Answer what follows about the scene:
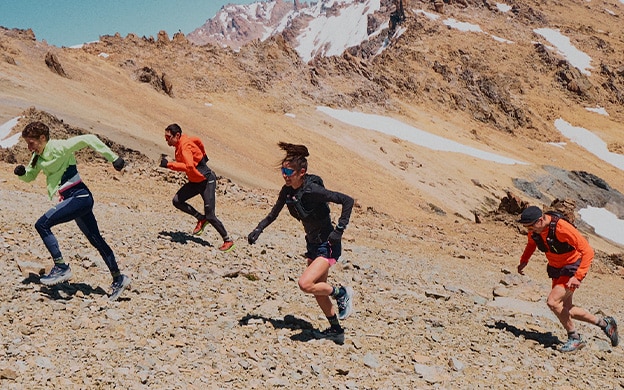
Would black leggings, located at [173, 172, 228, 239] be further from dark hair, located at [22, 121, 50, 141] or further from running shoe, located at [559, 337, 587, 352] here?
running shoe, located at [559, 337, 587, 352]

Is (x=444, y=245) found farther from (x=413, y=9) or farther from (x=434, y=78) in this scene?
(x=413, y=9)

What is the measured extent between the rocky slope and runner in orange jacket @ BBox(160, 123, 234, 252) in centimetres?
67

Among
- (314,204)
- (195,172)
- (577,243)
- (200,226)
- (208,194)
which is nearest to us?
(314,204)

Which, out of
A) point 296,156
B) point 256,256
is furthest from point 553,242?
point 256,256

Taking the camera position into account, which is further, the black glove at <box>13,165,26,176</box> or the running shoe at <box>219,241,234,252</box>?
the running shoe at <box>219,241,234,252</box>

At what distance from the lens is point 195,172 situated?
1092 cm

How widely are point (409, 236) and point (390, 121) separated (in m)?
39.8

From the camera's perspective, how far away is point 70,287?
781 centimetres

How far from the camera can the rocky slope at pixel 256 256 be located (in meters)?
6.43

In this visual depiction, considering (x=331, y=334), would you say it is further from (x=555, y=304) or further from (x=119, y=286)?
(x=555, y=304)

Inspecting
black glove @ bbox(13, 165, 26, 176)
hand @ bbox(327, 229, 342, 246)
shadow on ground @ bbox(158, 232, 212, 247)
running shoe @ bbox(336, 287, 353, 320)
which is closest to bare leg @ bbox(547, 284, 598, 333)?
running shoe @ bbox(336, 287, 353, 320)

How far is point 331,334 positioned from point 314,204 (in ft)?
6.55

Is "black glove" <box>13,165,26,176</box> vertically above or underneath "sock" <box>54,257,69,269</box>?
above

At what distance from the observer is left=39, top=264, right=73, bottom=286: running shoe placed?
7.39m
